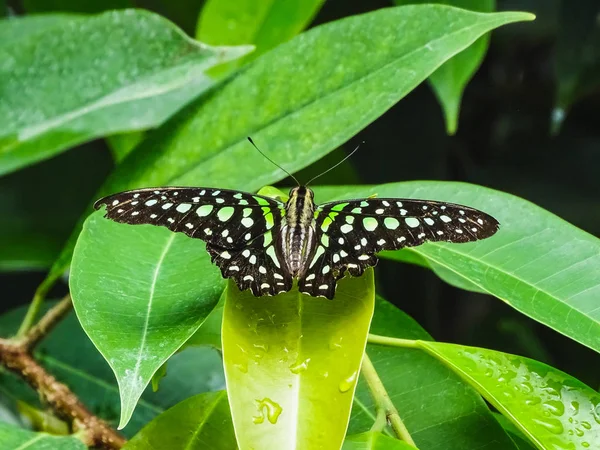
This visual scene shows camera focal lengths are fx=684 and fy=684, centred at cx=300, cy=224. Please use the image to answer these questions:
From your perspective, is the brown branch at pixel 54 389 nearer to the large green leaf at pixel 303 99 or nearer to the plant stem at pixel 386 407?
the large green leaf at pixel 303 99

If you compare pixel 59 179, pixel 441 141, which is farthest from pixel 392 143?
pixel 59 179

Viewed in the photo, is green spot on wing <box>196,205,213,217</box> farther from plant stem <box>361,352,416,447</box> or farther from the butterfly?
plant stem <box>361,352,416,447</box>

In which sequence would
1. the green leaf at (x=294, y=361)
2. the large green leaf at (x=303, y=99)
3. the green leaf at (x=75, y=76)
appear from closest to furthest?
1. the green leaf at (x=294, y=361)
2. the large green leaf at (x=303, y=99)
3. the green leaf at (x=75, y=76)

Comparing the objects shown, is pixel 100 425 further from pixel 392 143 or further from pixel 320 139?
pixel 392 143

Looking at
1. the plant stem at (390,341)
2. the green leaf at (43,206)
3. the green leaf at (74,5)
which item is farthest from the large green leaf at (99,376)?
the green leaf at (74,5)

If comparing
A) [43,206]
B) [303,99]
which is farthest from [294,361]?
[43,206]

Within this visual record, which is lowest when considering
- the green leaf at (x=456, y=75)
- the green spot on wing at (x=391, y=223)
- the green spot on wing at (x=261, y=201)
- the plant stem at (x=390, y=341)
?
the plant stem at (x=390, y=341)
